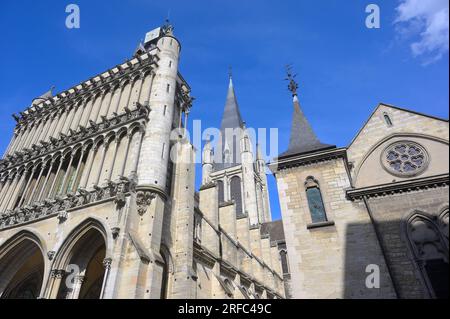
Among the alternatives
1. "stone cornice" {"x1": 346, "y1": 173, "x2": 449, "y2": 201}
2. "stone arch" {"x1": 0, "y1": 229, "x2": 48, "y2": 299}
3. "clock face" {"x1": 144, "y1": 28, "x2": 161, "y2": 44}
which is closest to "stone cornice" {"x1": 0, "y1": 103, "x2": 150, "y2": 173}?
"stone arch" {"x1": 0, "y1": 229, "x2": 48, "y2": 299}

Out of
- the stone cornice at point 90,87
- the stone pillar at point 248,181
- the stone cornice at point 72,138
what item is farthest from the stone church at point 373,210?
the stone pillar at point 248,181

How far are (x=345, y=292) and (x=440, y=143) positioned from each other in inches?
251

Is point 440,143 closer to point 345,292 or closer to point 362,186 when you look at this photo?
point 362,186

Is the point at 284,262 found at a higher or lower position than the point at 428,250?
higher

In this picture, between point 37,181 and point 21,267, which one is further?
point 37,181

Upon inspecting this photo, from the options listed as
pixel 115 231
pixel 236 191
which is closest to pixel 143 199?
pixel 115 231

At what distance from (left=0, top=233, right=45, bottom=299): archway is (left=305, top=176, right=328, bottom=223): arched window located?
36.7 feet

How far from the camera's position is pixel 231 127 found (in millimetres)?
51750

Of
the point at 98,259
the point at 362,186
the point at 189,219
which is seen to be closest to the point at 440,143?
the point at 362,186

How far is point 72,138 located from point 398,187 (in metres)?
15.2

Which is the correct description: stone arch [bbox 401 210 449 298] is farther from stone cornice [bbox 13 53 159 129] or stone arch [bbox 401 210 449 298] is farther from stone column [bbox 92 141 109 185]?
stone cornice [bbox 13 53 159 129]

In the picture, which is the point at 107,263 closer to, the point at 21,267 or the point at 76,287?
the point at 76,287

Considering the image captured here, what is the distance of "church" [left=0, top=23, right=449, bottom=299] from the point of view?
978 centimetres

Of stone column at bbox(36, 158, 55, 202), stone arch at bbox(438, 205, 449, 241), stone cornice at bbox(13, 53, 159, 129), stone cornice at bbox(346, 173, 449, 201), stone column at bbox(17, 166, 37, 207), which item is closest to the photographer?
stone arch at bbox(438, 205, 449, 241)
